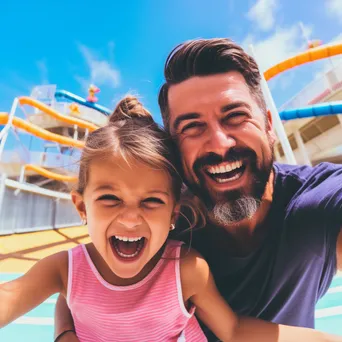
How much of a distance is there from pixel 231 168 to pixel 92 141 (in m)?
0.64

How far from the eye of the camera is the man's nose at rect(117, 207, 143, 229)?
103cm

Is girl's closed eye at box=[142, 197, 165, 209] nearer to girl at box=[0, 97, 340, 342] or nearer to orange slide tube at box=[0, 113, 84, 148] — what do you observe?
girl at box=[0, 97, 340, 342]

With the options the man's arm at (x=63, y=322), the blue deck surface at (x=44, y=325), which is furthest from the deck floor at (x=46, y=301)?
the man's arm at (x=63, y=322)

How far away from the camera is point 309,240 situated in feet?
3.48

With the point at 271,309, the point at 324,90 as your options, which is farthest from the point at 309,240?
the point at 324,90

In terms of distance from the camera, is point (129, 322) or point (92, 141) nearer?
point (129, 322)

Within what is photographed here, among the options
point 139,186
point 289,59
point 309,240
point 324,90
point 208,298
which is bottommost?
point 208,298

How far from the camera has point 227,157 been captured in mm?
1206

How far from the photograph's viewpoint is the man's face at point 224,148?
3.96ft

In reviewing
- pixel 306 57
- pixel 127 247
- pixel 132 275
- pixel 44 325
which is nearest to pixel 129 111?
pixel 127 247

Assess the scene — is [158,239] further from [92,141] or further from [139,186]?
[92,141]

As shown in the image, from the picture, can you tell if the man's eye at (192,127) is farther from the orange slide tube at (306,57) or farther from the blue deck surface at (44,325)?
the orange slide tube at (306,57)

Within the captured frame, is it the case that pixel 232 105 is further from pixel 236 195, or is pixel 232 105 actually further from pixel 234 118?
pixel 236 195

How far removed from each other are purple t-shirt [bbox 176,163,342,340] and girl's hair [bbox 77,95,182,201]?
406 mm
